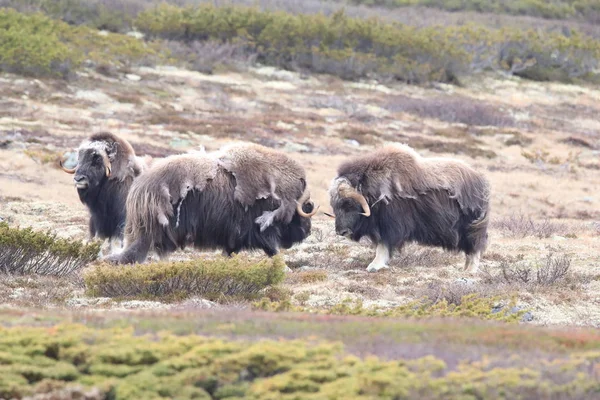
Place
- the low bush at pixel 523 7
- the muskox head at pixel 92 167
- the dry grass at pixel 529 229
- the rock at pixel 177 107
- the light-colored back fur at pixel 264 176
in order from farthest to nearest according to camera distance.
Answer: the low bush at pixel 523 7
the rock at pixel 177 107
the dry grass at pixel 529 229
the muskox head at pixel 92 167
the light-colored back fur at pixel 264 176

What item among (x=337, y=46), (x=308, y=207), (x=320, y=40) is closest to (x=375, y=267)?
(x=308, y=207)

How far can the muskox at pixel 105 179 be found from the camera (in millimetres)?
9383

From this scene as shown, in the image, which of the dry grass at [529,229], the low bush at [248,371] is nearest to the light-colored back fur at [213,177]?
the dry grass at [529,229]

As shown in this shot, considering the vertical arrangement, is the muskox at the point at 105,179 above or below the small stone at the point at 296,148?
above

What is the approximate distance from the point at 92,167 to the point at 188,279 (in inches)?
96.3

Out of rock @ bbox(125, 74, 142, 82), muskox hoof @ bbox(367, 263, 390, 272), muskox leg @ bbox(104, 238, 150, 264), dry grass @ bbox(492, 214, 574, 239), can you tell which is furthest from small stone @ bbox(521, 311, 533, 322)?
rock @ bbox(125, 74, 142, 82)

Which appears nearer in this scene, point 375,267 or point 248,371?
point 248,371

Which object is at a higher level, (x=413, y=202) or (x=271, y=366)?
(x=271, y=366)

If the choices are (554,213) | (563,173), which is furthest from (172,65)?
(554,213)

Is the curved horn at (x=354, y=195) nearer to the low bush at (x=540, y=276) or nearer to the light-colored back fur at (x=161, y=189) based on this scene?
the low bush at (x=540, y=276)

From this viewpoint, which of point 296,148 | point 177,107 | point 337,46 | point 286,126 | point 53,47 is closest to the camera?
point 296,148

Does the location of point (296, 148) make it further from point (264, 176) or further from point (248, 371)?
point (248, 371)

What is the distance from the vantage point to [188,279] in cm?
748

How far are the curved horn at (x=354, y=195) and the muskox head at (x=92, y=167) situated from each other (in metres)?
2.34
